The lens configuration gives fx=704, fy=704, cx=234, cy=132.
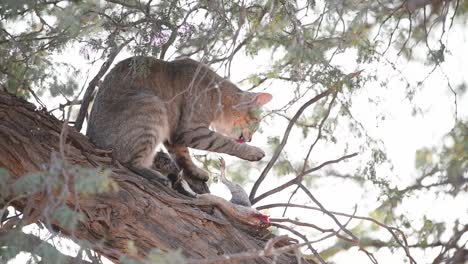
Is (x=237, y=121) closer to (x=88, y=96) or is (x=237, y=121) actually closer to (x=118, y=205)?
(x=88, y=96)

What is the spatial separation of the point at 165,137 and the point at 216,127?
1115mm

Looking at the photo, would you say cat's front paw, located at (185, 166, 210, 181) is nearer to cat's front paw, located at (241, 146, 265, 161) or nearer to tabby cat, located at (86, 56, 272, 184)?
tabby cat, located at (86, 56, 272, 184)

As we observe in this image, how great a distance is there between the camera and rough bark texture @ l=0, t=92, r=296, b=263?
4.31 m

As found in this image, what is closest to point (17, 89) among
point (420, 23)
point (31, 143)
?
point (31, 143)

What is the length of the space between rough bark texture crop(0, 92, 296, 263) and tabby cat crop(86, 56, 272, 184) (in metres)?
0.61

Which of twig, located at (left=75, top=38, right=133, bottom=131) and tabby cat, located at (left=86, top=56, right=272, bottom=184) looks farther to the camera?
twig, located at (left=75, top=38, right=133, bottom=131)

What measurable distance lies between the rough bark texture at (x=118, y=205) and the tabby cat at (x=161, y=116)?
1.99 feet

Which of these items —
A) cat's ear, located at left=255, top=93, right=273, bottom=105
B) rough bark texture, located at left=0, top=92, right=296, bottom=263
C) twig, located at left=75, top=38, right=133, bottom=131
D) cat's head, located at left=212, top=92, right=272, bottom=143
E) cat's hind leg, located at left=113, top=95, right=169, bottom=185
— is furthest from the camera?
cat's head, located at left=212, top=92, right=272, bottom=143

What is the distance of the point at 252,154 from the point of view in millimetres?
6543

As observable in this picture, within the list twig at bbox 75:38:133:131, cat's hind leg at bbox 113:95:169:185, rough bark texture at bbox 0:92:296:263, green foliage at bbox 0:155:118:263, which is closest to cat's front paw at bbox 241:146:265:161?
cat's hind leg at bbox 113:95:169:185

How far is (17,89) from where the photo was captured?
17.5 ft

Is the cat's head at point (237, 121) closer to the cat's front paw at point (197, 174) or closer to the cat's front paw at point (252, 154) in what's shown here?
the cat's front paw at point (252, 154)

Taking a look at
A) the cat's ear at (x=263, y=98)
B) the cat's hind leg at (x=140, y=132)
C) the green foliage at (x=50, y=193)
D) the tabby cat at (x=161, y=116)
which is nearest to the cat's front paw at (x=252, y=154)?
the tabby cat at (x=161, y=116)

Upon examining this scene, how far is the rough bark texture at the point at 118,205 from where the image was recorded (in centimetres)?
431
